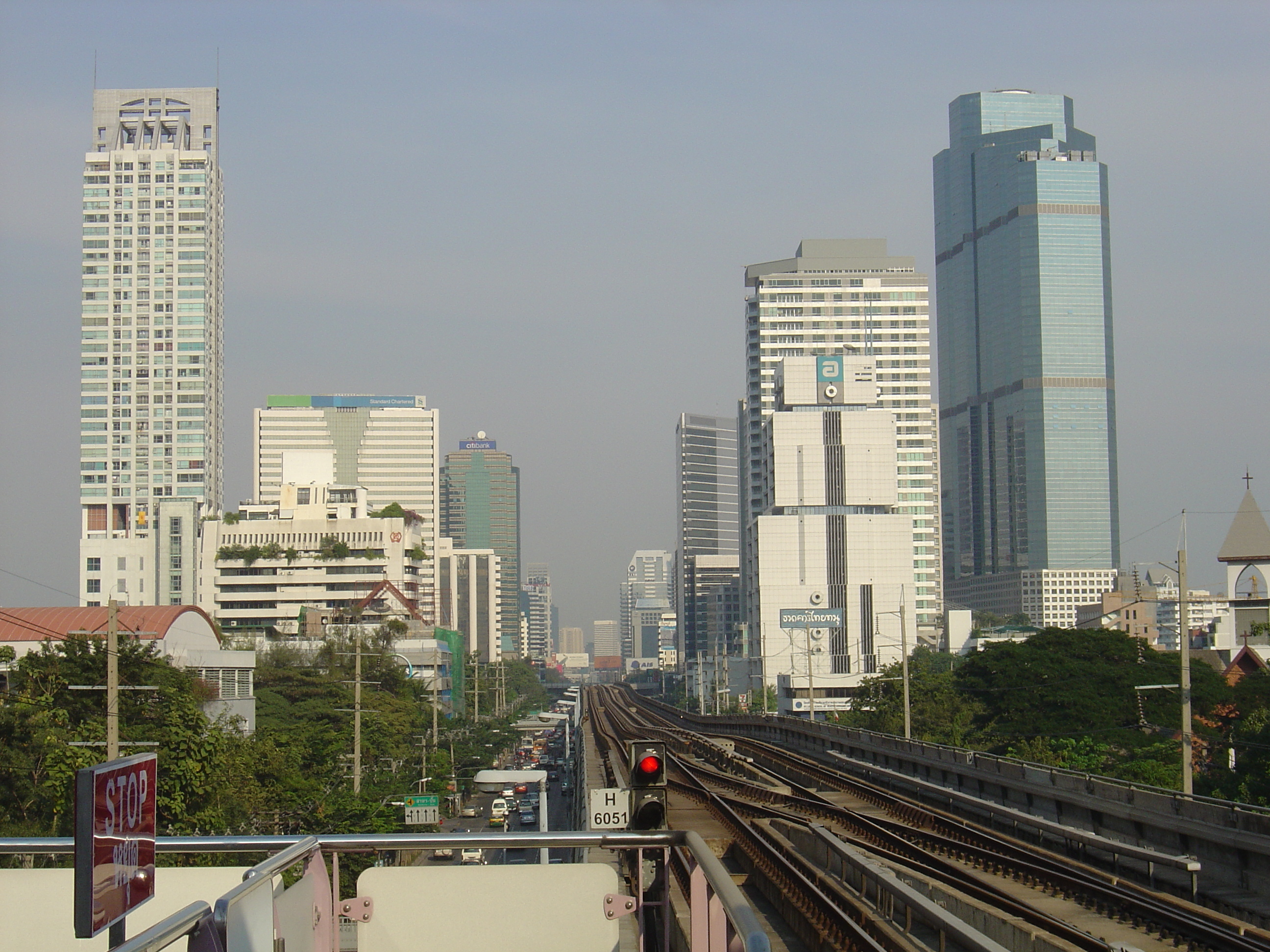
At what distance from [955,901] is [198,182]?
577 ft

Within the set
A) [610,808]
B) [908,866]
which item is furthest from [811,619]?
[610,808]

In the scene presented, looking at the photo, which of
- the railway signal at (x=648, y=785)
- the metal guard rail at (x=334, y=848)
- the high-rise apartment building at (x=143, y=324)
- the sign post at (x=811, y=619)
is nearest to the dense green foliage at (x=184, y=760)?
the railway signal at (x=648, y=785)

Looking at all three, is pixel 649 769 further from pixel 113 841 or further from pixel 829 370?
pixel 829 370

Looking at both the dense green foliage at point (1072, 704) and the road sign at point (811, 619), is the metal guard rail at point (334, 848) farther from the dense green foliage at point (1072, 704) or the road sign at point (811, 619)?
the road sign at point (811, 619)

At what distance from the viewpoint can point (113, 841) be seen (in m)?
4.85

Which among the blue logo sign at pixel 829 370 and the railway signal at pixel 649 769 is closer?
the railway signal at pixel 649 769

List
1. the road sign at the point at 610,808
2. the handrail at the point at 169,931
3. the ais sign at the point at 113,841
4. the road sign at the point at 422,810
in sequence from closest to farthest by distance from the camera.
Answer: the handrail at the point at 169,931, the ais sign at the point at 113,841, the road sign at the point at 610,808, the road sign at the point at 422,810

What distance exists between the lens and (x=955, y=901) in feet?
54.5

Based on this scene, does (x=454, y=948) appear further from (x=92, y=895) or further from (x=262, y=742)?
(x=262, y=742)

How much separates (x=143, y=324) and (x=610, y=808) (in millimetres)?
172714

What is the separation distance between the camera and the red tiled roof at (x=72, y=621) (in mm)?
58438

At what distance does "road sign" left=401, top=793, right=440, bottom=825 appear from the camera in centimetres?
3578

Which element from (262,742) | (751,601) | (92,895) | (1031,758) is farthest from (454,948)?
(751,601)

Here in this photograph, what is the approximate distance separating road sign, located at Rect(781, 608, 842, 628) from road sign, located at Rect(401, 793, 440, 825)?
103535mm
